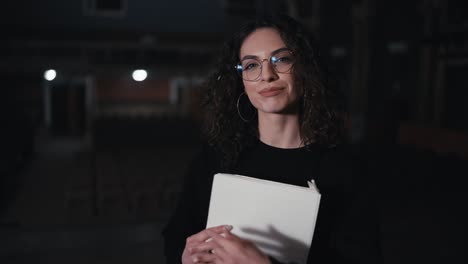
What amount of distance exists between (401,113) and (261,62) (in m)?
12.2

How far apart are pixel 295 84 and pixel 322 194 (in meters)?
0.31

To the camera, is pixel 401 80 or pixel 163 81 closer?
pixel 401 80

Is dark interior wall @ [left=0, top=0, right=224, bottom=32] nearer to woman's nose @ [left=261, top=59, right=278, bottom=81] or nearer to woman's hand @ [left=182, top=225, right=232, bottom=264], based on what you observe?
woman's nose @ [left=261, top=59, right=278, bottom=81]

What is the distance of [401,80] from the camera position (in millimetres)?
12703

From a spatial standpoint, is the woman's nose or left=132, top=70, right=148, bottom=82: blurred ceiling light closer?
the woman's nose

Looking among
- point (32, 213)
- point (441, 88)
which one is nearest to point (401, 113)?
point (441, 88)

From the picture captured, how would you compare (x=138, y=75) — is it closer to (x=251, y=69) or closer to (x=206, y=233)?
(x=251, y=69)

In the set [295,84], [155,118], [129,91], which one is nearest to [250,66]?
[295,84]

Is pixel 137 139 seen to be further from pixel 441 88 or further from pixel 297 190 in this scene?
pixel 297 190

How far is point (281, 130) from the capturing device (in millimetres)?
1120

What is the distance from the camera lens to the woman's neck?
1111 mm

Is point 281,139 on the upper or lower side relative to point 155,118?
upper

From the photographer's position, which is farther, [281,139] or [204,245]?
[281,139]

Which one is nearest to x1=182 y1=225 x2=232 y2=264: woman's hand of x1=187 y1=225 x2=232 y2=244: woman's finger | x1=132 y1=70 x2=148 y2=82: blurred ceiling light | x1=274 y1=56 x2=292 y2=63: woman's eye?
x1=187 y1=225 x2=232 y2=244: woman's finger
